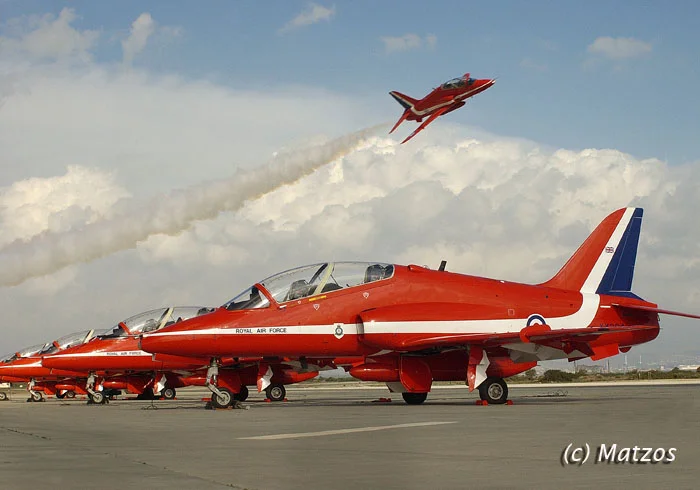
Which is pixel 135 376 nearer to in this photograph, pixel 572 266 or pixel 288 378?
pixel 288 378

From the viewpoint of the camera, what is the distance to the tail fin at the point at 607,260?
2452cm

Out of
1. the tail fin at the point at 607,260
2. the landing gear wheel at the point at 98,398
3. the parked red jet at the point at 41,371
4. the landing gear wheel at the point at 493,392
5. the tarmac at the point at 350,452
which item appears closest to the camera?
the tarmac at the point at 350,452

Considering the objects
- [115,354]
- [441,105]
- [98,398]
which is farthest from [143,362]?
[441,105]

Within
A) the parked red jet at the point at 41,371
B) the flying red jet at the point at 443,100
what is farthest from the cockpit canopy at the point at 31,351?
the flying red jet at the point at 443,100

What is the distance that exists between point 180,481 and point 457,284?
50.6 feet

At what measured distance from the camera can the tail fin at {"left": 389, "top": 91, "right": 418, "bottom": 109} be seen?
44250 millimetres

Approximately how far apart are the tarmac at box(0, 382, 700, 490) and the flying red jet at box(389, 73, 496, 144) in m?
27.8

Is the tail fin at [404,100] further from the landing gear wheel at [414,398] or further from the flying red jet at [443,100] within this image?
the landing gear wheel at [414,398]

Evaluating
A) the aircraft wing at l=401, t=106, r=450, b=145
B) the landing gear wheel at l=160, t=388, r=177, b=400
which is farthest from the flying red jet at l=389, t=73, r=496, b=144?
the landing gear wheel at l=160, t=388, r=177, b=400

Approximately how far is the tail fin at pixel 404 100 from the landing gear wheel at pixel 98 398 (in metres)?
22.8

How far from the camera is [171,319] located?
2736cm

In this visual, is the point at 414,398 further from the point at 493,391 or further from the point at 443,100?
the point at 443,100

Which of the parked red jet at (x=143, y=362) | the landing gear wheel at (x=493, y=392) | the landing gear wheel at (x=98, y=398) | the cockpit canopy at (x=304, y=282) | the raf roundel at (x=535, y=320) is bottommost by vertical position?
the landing gear wheel at (x=98, y=398)

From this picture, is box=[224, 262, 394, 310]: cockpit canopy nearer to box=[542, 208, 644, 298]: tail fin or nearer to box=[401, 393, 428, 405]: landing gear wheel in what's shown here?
box=[401, 393, 428, 405]: landing gear wheel
